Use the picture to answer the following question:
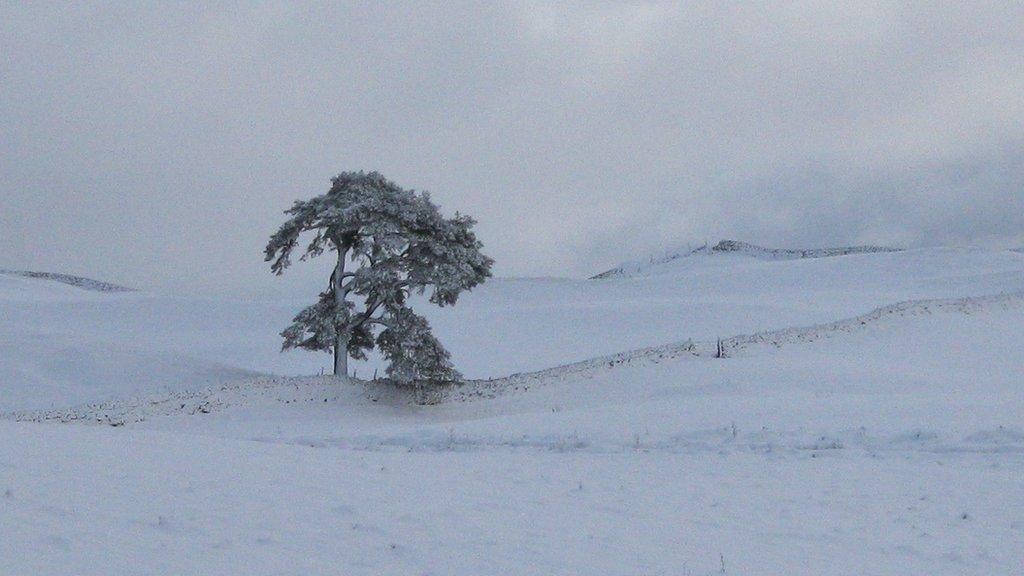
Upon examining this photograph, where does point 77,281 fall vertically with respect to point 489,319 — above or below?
above

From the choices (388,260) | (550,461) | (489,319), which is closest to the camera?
(550,461)

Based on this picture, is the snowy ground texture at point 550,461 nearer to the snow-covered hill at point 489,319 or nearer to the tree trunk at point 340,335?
the snow-covered hill at point 489,319

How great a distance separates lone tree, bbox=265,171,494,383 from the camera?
2770 cm

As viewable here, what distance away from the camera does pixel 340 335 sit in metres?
29.4

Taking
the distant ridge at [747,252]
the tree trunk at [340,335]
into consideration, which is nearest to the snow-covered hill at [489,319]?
the tree trunk at [340,335]

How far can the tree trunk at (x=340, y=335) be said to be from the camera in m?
29.5

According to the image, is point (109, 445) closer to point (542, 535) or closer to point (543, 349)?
point (542, 535)

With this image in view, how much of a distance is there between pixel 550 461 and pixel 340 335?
15.0m

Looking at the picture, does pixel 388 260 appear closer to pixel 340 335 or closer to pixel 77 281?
pixel 340 335

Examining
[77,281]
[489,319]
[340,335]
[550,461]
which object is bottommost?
[550,461]

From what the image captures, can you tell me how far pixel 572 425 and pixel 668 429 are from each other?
2.24m

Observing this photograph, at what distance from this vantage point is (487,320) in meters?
47.8

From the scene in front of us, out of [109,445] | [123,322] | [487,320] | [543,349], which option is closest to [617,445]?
[109,445]

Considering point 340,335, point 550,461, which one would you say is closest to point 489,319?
point 340,335
